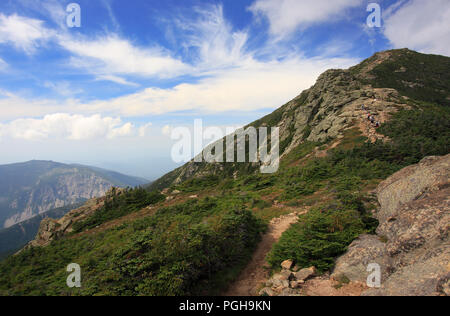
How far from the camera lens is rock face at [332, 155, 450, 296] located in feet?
17.7

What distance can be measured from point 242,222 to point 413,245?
25.2 feet

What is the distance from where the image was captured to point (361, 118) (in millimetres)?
33875

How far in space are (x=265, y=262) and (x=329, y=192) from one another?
9.74 meters

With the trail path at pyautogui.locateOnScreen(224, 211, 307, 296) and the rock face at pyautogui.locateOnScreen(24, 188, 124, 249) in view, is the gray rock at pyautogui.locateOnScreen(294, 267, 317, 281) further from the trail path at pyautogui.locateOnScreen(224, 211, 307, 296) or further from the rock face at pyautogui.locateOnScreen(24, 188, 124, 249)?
the rock face at pyautogui.locateOnScreen(24, 188, 124, 249)

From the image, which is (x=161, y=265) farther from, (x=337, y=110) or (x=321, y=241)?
(x=337, y=110)

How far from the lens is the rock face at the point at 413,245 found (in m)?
5.39

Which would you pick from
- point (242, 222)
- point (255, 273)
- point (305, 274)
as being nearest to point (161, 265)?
point (255, 273)

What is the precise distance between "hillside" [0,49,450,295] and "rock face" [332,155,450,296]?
0.70 meters

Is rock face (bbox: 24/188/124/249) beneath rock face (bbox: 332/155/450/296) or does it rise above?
beneath

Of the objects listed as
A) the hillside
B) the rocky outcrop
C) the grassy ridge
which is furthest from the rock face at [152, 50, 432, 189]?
the grassy ridge

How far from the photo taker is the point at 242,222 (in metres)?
12.5
